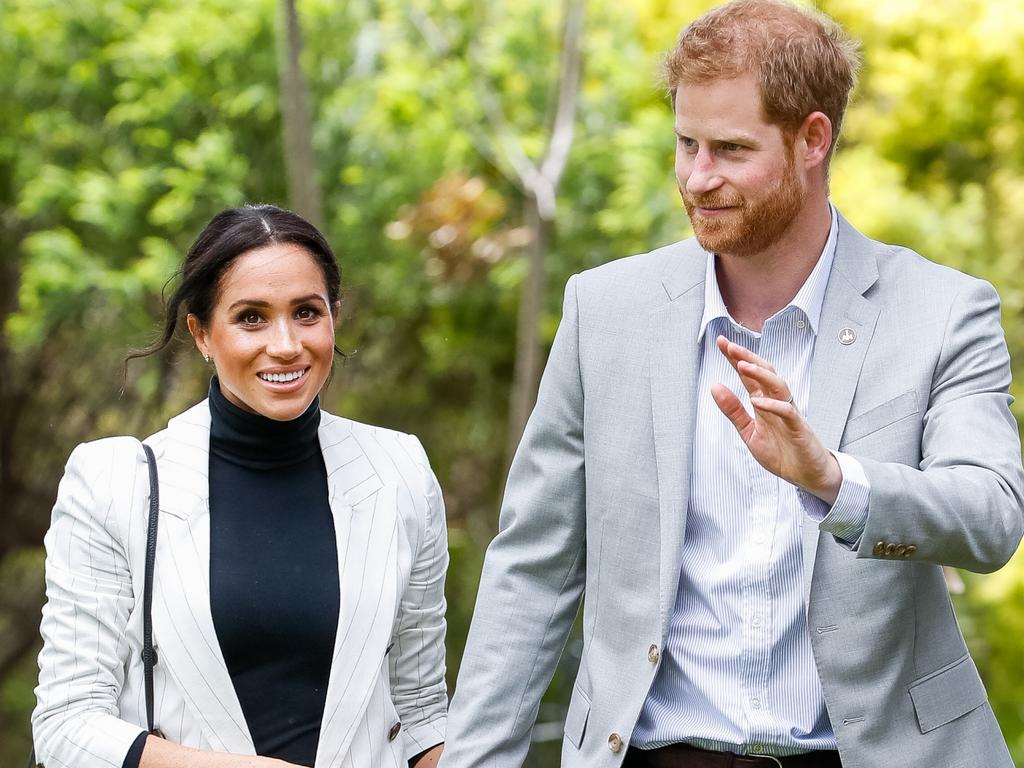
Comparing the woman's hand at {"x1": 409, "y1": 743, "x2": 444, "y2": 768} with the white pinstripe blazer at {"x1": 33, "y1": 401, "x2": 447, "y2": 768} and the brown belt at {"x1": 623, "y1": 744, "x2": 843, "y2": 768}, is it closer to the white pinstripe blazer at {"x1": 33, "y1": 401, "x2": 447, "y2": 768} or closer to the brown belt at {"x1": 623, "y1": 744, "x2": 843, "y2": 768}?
the white pinstripe blazer at {"x1": 33, "y1": 401, "x2": 447, "y2": 768}

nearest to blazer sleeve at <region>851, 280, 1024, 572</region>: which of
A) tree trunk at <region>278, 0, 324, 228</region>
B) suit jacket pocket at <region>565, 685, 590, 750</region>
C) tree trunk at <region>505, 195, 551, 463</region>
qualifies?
suit jacket pocket at <region>565, 685, 590, 750</region>

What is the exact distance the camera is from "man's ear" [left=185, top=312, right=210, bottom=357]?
8.25 feet

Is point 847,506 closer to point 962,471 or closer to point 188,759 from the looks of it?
point 962,471

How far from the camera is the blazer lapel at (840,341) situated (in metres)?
2.10

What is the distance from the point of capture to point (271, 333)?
2.41 meters

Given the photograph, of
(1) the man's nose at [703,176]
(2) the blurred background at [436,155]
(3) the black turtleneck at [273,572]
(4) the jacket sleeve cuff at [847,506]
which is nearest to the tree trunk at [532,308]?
(2) the blurred background at [436,155]

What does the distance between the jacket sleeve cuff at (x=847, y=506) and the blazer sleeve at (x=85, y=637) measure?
1.14 meters

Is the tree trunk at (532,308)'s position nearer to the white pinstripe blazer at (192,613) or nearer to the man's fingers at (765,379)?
the white pinstripe blazer at (192,613)

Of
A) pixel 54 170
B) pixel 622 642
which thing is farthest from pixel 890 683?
pixel 54 170

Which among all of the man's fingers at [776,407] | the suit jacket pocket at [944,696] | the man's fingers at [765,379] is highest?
the man's fingers at [765,379]

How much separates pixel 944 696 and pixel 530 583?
2.22 ft

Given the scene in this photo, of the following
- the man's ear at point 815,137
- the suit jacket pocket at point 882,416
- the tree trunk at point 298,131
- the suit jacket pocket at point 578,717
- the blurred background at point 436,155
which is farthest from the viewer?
the blurred background at point 436,155

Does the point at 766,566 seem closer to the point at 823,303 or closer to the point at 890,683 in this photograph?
the point at 890,683

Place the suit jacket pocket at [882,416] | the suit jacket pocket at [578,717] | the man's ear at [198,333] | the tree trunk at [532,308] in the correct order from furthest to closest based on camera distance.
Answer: the tree trunk at [532,308]
the man's ear at [198,333]
the suit jacket pocket at [578,717]
the suit jacket pocket at [882,416]
